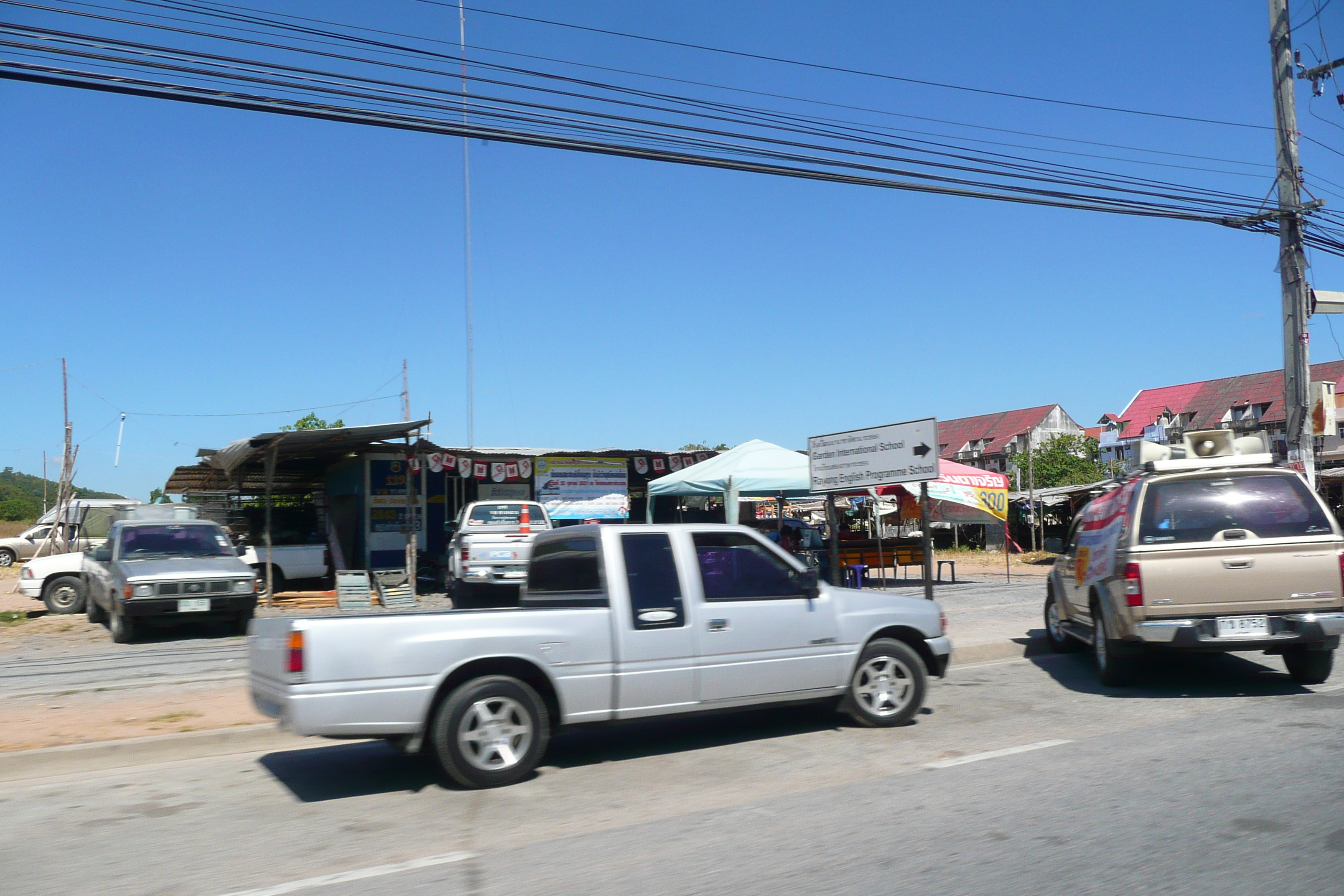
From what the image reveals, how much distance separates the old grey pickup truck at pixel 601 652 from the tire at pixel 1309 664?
3346mm

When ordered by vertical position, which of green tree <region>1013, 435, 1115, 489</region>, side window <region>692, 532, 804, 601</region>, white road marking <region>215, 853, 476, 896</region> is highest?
green tree <region>1013, 435, 1115, 489</region>

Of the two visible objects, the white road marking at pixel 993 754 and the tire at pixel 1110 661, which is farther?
the tire at pixel 1110 661

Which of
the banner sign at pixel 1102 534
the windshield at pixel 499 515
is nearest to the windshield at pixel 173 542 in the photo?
the windshield at pixel 499 515

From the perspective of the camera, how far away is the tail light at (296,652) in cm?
546

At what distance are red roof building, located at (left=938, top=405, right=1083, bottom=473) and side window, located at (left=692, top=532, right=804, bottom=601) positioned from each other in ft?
235

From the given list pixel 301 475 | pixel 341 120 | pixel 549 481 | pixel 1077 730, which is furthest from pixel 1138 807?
pixel 301 475

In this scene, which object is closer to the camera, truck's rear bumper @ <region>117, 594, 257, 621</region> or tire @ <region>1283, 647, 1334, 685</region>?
tire @ <region>1283, 647, 1334, 685</region>

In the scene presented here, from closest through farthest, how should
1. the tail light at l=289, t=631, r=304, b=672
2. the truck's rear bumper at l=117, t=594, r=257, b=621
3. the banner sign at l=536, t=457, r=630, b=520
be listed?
1. the tail light at l=289, t=631, r=304, b=672
2. the truck's rear bumper at l=117, t=594, r=257, b=621
3. the banner sign at l=536, t=457, r=630, b=520

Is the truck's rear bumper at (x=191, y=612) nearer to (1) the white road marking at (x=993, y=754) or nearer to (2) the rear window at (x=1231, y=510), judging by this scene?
(1) the white road marking at (x=993, y=754)

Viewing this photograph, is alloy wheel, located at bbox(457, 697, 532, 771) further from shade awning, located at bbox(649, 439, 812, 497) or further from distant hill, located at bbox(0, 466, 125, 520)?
distant hill, located at bbox(0, 466, 125, 520)

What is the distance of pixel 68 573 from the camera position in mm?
17141

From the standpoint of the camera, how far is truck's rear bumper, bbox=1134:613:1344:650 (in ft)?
25.5

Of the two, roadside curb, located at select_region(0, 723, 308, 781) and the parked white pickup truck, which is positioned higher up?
the parked white pickup truck

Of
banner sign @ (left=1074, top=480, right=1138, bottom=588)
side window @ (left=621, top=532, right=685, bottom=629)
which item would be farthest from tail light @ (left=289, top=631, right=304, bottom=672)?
banner sign @ (left=1074, top=480, right=1138, bottom=588)
